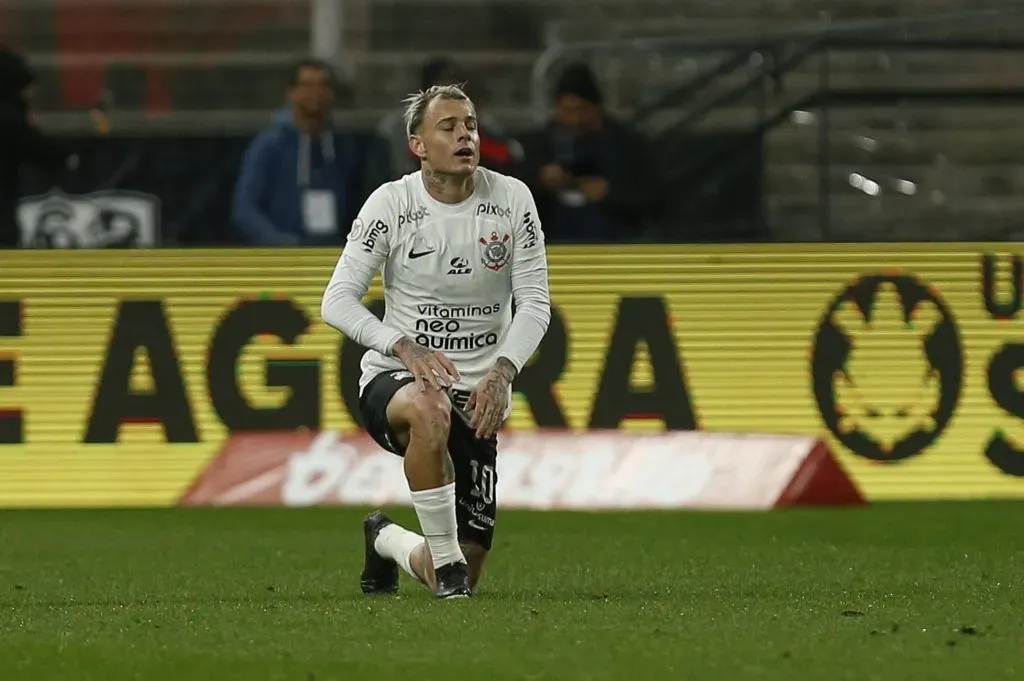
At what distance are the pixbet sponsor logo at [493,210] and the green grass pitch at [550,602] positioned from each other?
1.41 metres

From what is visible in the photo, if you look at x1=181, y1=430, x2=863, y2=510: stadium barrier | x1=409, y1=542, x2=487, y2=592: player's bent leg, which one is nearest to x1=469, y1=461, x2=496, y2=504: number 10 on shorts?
x1=409, y1=542, x2=487, y2=592: player's bent leg

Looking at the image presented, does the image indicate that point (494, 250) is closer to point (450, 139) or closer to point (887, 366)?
point (450, 139)

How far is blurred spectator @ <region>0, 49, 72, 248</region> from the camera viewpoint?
A: 49.3 feet

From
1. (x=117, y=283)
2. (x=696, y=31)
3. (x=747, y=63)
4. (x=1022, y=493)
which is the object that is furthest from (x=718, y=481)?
(x=696, y=31)

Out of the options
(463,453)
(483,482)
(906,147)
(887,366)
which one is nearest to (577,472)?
(887,366)

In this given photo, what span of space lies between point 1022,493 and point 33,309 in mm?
5843

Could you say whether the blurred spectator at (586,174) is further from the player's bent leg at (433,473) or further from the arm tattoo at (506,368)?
the player's bent leg at (433,473)

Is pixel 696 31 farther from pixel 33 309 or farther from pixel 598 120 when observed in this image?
pixel 33 309

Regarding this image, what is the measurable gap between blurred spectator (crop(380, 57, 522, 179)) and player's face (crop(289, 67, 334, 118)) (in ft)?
1.72

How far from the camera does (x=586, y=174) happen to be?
14656 mm

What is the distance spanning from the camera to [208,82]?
19984 mm

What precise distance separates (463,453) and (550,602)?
2.46 feet

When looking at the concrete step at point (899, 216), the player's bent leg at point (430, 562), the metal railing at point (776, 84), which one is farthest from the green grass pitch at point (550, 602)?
the concrete step at point (899, 216)

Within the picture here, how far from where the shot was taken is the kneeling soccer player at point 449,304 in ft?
27.3
